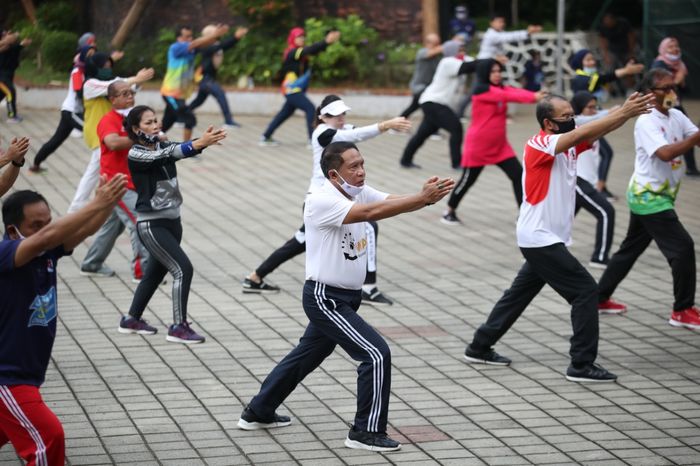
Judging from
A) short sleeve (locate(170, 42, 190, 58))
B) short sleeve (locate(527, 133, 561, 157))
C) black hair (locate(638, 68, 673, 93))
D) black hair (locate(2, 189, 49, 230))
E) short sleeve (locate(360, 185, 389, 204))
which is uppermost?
black hair (locate(2, 189, 49, 230))

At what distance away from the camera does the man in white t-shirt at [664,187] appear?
858 cm

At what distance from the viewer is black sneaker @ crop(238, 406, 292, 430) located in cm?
659

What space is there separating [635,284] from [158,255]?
172 inches

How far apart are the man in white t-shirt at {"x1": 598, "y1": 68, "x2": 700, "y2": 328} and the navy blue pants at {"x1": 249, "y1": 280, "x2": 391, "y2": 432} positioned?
3221 mm

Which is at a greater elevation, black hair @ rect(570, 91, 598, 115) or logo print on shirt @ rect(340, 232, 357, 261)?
logo print on shirt @ rect(340, 232, 357, 261)

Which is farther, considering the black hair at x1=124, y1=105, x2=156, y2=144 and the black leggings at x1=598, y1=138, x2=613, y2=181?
the black leggings at x1=598, y1=138, x2=613, y2=181

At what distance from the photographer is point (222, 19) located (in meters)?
22.8

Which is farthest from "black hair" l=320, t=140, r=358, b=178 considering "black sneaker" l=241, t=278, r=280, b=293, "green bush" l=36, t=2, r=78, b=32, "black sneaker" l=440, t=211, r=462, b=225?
"green bush" l=36, t=2, r=78, b=32

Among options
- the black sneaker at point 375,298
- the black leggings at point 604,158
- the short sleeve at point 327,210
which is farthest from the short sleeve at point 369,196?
the black leggings at point 604,158

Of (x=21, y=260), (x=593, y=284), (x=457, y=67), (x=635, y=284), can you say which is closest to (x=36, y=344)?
(x=21, y=260)

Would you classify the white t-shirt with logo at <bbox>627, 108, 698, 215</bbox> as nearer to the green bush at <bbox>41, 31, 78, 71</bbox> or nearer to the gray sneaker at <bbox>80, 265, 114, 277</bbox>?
the gray sneaker at <bbox>80, 265, 114, 277</bbox>

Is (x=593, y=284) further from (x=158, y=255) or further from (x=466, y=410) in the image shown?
(x=158, y=255)

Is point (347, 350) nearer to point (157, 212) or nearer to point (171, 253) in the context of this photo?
point (171, 253)

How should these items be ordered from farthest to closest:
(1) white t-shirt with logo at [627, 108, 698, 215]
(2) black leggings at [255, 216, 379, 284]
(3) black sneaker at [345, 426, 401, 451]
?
(2) black leggings at [255, 216, 379, 284]
(1) white t-shirt with logo at [627, 108, 698, 215]
(3) black sneaker at [345, 426, 401, 451]
